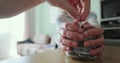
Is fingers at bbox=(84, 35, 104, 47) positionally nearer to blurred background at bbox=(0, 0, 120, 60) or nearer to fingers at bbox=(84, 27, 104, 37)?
fingers at bbox=(84, 27, 104, 37)

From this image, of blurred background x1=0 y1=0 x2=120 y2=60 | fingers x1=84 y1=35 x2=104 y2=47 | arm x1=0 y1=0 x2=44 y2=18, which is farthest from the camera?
blurred background x1=0 y1=0 x2=120 y2=60

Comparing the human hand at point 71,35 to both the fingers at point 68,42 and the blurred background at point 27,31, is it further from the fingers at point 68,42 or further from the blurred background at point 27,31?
the blurred background at point 27,31

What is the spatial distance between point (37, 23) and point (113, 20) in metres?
3.01

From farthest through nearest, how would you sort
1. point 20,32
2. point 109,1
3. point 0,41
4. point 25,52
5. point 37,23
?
point 37,23 < point 20,32 < point 0,41 < point 25,52 < point 109,1

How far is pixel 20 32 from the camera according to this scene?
189 inches

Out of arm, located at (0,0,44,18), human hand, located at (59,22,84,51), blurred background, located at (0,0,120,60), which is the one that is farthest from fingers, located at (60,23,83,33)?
blurred background, located at (0,0,120,60)

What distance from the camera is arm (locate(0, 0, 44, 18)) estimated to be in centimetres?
38

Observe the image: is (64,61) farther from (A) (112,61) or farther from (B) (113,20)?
(B) (113,20)

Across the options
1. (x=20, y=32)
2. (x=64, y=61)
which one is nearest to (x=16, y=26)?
(x=20, y=32)

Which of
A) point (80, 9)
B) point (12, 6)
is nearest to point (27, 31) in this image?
point (80, 9)

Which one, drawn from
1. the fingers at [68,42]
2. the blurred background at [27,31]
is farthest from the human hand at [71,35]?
the blurred background at [27,31]

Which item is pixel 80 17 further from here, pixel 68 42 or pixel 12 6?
pixel 12 6

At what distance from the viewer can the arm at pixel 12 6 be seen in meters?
0.38

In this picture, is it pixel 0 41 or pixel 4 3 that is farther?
pixel 0 41
